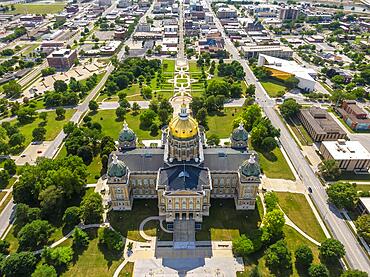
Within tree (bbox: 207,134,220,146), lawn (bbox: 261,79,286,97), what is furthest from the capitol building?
lawn (bbox: 261,79,286,97)

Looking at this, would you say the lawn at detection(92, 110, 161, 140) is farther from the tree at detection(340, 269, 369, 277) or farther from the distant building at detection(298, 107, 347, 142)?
the tree at detection(340, 269, 369, 277)

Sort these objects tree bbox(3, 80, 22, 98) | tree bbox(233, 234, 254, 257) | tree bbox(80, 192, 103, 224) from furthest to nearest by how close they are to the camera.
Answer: tree bbox(3, 80, 22, 98) < tree bbox(80, 192, 103, 224) < tree bbox(233, 234, 254, 257)

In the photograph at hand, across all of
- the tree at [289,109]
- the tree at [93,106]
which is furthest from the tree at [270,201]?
the tree at [93,106]

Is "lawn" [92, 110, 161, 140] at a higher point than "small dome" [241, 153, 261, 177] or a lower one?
lower

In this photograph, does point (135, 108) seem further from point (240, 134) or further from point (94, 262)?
point (94, 262)

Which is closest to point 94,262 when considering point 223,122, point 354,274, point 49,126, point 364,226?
point 354,274

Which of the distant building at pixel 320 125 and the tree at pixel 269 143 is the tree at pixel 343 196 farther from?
the distant building at pixel 320 125
